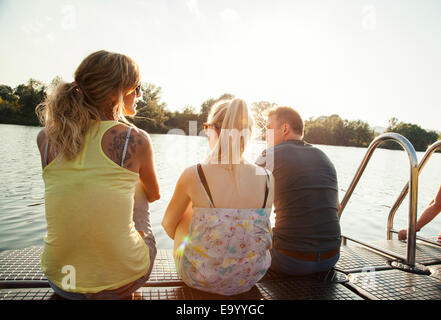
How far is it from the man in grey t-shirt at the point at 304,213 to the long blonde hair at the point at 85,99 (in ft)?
4.14

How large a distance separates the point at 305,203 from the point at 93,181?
142 centimetres

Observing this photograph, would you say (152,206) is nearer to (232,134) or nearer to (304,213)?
(304,213)

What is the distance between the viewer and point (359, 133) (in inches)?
2367

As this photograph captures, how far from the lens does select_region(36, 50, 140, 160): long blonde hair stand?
1.30m

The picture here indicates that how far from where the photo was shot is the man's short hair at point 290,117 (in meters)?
2.63

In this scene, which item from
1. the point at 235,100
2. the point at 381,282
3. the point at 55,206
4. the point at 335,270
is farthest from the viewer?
the point at 335,270

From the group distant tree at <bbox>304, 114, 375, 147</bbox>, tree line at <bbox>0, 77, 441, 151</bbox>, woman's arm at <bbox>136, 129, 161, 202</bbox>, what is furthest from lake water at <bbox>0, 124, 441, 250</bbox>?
distant tree at <bbox>304, 114, 375, 147</bbox>

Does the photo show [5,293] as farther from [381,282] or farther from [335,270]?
[381,282]

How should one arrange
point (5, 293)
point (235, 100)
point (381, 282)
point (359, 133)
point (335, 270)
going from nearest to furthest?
point (5, 293)
point (235, 100)
point (381, 282)
point (335, 270)
point (359, 133)

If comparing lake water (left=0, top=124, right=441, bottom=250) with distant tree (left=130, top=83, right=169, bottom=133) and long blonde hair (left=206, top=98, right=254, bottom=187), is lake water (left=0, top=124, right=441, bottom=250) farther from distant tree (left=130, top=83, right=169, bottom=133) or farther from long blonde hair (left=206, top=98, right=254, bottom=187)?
distant tree (left=130, top=83, right=169, bottom=133)

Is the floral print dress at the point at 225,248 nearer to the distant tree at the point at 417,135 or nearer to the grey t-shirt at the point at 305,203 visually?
the grey t-shirt at the point at 305,203

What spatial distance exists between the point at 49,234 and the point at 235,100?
3.89 ft

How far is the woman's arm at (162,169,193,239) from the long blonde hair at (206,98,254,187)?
0.18 metres
